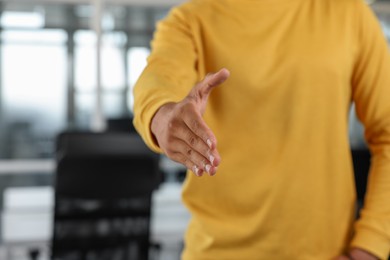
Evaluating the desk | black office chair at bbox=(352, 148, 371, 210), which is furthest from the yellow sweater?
the desk

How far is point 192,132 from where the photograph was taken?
67cm

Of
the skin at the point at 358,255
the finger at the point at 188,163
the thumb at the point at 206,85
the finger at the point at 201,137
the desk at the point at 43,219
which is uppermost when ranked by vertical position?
the thumb at the point at 206,85

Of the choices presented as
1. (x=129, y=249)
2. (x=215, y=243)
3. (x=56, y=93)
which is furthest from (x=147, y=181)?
(x=56, y=93)

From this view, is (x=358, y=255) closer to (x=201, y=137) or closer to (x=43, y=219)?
(x=201, y=137)

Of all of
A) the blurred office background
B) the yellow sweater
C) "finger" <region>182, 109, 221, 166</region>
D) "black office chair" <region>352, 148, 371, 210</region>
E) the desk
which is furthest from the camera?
the blurred office background

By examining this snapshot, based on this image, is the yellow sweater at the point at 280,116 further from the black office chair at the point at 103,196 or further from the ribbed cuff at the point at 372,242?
the black office chair at the point at 103,196

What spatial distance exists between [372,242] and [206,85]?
550 mm

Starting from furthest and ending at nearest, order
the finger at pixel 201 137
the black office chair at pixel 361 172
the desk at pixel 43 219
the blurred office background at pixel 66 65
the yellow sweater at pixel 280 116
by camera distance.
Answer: the blurred office background at pixel 66 65
the desk at pixel 43 219
the black office chair at pixel 361 172
the yellow sweater at pixel 280 116
the finger at pixel 201 137

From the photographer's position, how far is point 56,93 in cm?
574

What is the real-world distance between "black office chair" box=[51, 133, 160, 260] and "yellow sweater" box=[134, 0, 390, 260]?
120cm

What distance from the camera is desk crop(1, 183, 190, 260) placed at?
346 cm

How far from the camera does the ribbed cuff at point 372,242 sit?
1036 millimetres

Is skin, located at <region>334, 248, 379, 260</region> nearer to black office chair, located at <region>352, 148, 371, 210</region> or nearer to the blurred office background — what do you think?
black office chair, located at <region>352, 148, 371, 210</region>

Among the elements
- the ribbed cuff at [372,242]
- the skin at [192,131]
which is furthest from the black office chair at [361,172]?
the skin at [192,131]
